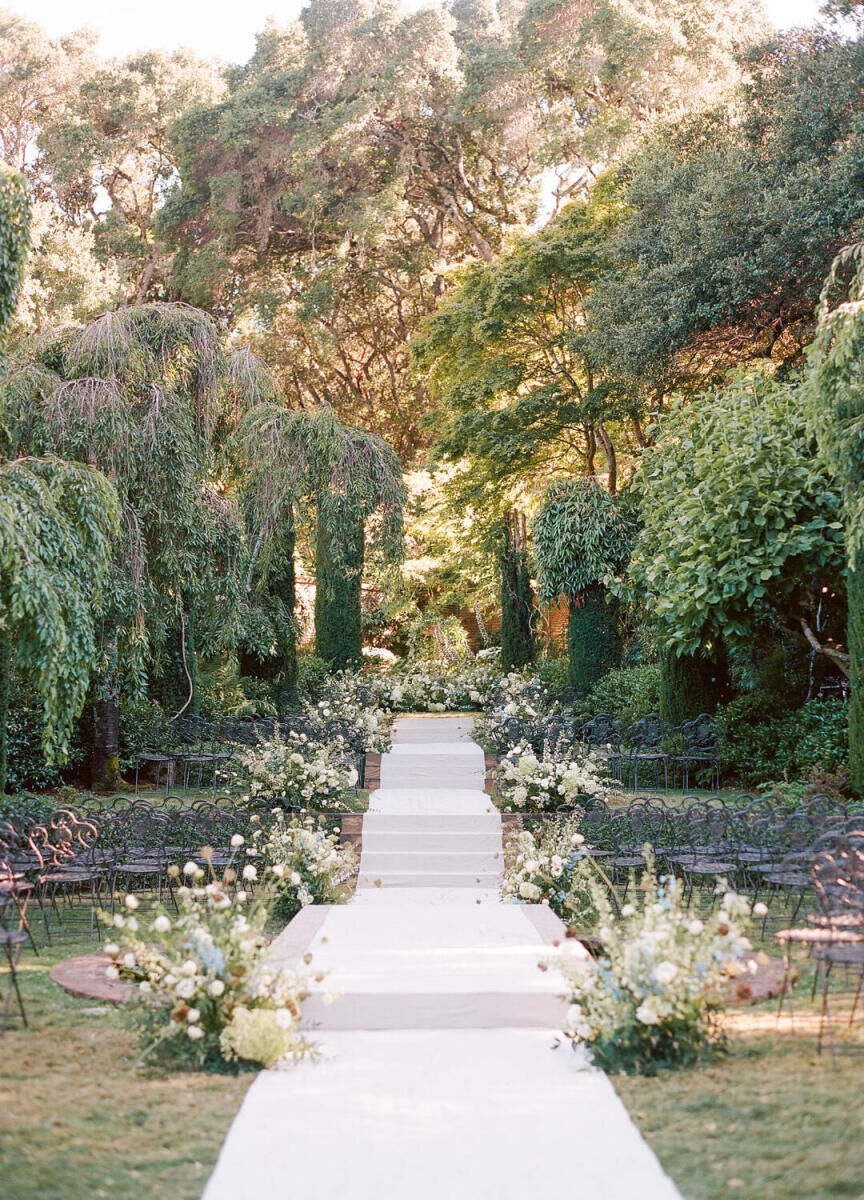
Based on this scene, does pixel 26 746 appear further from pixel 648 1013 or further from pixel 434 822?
pixel 648 1013

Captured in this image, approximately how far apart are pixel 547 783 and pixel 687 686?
4874mm

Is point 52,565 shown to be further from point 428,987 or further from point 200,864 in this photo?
point 428,987

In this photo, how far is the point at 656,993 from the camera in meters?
5.04

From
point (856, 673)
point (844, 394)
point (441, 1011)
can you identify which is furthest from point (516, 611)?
point (441, 1011)

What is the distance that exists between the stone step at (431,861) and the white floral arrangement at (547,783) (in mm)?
979

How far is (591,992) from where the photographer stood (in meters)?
5.32

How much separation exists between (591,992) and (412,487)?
23667 millimetres

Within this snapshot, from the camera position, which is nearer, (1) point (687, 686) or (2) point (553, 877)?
(2) point (553, 877)

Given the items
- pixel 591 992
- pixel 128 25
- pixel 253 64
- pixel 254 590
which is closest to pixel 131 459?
pixel 254 590

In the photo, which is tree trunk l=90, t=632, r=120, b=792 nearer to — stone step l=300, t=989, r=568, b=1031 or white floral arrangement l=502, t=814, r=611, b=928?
white floral arrangement l=502, t=814, r=611, b=928

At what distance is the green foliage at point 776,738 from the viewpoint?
42.3 feet

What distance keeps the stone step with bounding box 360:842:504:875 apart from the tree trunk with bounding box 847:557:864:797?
3.54 m

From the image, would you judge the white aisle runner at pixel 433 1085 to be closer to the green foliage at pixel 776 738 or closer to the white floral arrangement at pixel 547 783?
the white floral arrangement at pixel 547 783

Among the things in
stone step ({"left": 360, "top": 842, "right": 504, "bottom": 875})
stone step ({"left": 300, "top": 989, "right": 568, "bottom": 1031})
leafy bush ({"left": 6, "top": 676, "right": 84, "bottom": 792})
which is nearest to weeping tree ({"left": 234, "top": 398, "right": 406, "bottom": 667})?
leafy bush ({"left": 6, "top": 676, "right": 84, "bottom": 792})
